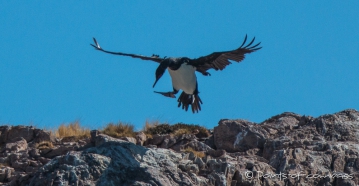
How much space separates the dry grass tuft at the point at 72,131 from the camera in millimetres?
17922

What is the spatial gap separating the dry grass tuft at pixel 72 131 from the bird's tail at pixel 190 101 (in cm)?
234

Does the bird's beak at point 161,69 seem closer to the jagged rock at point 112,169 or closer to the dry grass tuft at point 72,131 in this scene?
the dry grass tuft at point 72,131

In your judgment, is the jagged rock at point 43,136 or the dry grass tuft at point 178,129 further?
the dry grass tuft at point 178,129

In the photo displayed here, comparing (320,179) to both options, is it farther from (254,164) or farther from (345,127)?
(345,127)

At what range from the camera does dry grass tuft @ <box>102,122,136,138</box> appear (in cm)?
1794

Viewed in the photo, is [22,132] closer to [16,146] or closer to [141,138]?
[16,146]

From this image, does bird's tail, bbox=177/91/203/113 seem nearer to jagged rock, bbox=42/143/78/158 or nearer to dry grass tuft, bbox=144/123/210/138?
dry grass tuft, bbox=144/123/210/138

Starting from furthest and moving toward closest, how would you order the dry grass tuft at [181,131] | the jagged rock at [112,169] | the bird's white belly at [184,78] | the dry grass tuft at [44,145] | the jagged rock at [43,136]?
the bird's white belly at [184,78], the dry grass tuft at [181,131], the jagged rock at [43,136], the dry grass tuft at [44,145], the jagged rock at [112,169]

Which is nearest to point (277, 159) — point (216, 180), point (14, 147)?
Result: point (216, 180)

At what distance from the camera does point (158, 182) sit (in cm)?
1308

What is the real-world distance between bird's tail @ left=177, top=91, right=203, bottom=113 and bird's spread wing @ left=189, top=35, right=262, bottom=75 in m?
0.97

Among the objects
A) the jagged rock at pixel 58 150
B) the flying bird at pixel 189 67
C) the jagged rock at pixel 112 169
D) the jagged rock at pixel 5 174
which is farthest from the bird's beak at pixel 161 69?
the jagged rock at pixel 112 169

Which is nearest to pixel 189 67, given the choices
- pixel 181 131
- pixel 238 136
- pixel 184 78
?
pixel 184 78

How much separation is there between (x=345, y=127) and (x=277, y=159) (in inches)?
93.6
